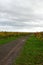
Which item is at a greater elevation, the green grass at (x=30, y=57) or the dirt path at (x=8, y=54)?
the dirt path at (x=8, y=54)

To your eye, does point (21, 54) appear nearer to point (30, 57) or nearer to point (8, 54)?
point (8, 54)

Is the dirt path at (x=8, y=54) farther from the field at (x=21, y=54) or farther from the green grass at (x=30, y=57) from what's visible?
the green grass at (x=30, y=57)

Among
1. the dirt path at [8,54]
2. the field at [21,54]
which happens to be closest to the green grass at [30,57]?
the field at [21,54]

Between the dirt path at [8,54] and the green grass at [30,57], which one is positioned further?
the green grass at [30,57]

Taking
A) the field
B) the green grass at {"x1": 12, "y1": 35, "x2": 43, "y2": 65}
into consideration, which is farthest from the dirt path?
the green grass at {"x1": 12, "y1": 35, "x2": 43, "y2": 65}

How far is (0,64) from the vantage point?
41.4ft

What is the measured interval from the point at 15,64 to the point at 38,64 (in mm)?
1728

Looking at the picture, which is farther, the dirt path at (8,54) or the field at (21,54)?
the field at (21,54)

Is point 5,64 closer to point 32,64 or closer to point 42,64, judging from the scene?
point 32,64

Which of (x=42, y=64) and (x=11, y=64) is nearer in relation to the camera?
(x=11, y=64)

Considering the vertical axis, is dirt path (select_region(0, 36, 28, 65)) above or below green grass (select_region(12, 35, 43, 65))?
above

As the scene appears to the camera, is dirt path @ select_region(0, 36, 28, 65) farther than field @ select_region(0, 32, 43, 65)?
No

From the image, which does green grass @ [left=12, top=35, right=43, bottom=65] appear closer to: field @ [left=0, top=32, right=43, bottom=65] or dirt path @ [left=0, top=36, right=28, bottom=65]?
field @ [left=0, top=32, right=43, bottom=65]

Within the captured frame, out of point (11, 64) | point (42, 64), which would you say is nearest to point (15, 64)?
point (11, 64)
